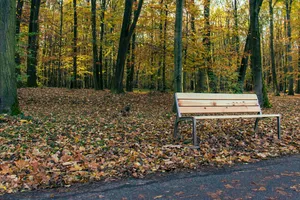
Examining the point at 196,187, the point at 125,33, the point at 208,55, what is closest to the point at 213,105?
the point at 196,187

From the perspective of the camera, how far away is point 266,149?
518 centimetres

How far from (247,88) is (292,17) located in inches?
440

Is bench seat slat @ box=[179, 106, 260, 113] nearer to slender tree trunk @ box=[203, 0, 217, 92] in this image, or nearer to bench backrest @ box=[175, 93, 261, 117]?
bench backrest @ box=[175, 93, 261, 117]

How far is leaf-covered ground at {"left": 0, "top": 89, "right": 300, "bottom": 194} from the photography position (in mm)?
3721

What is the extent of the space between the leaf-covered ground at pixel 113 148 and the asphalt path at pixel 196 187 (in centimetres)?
25

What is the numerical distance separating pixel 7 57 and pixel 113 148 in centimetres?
422

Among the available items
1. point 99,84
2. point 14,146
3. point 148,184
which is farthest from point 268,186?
point 99,84

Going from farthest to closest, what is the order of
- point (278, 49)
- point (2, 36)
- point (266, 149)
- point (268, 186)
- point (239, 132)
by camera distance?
point (278, 49)
point (2, 36)
point (239, 132)
point (266, 149)
point (268, 186)

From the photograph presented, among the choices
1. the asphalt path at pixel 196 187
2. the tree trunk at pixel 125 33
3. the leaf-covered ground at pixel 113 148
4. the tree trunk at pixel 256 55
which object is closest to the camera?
the asphalt path at pixel 196 187

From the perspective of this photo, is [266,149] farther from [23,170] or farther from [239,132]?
[23,170]

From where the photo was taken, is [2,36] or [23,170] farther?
[2,36]

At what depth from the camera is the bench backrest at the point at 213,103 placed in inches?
214

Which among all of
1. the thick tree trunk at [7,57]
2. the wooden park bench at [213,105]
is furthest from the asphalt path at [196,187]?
the thick tree trunk at [7,57]

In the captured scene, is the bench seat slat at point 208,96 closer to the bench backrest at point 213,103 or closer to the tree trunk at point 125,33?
the bench backrest at point 213,103
